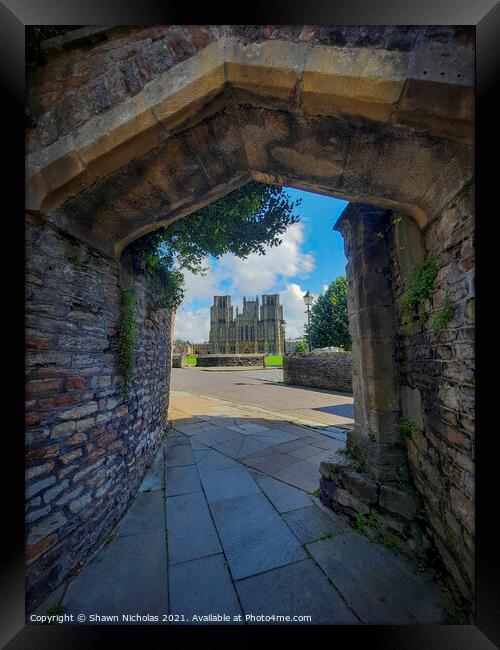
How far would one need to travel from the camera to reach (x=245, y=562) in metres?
1.98

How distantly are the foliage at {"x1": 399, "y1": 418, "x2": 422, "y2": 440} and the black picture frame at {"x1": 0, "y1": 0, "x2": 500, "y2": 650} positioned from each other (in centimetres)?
72

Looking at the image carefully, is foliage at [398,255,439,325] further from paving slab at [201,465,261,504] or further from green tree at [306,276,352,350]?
green tree at [306,276,352,350]

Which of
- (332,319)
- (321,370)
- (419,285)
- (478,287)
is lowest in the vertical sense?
(321,370)

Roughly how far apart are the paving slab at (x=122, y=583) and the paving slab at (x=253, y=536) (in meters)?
0.56

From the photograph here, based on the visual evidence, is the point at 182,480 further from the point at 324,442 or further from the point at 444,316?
the point at 444,316

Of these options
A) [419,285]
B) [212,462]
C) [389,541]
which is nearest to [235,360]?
[212,462]

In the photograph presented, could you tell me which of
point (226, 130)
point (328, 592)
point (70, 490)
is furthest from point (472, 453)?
point (70, 490)

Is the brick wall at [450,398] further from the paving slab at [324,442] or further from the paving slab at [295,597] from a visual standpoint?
the paving slab at [324,442]

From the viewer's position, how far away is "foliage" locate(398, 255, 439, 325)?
1.81 metres

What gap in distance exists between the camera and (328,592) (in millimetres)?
1689

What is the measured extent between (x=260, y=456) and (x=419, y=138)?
447 cm

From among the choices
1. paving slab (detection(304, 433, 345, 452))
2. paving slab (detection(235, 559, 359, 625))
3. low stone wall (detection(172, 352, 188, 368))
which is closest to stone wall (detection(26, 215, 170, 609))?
paving slab (detection(235, 559, 359, 625))

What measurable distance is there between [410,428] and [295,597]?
1588 mm
